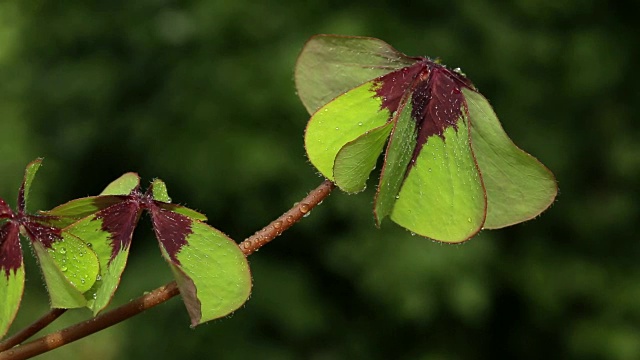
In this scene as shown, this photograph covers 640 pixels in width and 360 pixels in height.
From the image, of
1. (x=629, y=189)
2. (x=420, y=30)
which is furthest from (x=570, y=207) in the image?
(x=420, y=30)

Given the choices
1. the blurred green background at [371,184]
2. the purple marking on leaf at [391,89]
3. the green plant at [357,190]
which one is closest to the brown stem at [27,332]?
the green plant at [357,190]

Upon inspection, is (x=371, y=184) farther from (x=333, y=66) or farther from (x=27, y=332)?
(x=27, y=332)

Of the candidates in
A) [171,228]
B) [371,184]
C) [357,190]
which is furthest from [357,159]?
[371,184]

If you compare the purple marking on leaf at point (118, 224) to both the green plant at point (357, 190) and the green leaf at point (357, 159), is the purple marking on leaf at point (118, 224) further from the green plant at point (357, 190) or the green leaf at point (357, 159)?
the green leaf at point (357, 159)

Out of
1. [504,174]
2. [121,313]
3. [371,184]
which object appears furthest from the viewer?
[371,184]

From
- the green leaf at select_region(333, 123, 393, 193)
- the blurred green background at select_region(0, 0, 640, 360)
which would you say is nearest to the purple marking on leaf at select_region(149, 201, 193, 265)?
the green leaf at select_region(333, 123, 393, 193)

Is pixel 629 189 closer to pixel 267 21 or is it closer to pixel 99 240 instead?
pixel 267 21
